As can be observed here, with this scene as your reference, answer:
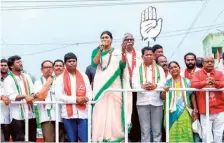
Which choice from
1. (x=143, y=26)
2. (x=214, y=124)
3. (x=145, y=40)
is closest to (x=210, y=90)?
(x=214, y=124)

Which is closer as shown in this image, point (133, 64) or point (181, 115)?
point (181, 115)

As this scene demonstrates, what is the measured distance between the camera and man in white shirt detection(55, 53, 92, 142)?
7.33 m

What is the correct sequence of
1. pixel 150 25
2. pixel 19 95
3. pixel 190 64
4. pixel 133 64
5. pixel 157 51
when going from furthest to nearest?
pixel 150 25
pixel 157 51
pixel 190 64
pixel 133 64
pixel 19 95

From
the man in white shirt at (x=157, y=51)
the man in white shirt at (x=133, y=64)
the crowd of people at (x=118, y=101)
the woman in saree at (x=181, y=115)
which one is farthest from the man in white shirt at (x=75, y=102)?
the man in white shirt at (x=157, y=51)

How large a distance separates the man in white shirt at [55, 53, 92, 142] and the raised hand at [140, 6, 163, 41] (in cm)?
521

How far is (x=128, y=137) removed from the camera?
7.63 meters

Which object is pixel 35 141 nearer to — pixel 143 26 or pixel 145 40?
pixel 145 40

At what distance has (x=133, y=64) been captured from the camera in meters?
7.90

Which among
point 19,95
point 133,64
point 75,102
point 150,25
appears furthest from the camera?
point 150,25

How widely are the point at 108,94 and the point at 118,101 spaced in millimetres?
168

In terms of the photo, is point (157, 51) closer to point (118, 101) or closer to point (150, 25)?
point (118, 101)

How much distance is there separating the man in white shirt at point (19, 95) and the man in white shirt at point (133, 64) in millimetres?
1443

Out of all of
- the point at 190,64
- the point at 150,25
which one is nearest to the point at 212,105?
the point at 190,64

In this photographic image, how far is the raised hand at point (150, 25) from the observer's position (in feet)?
41.5
